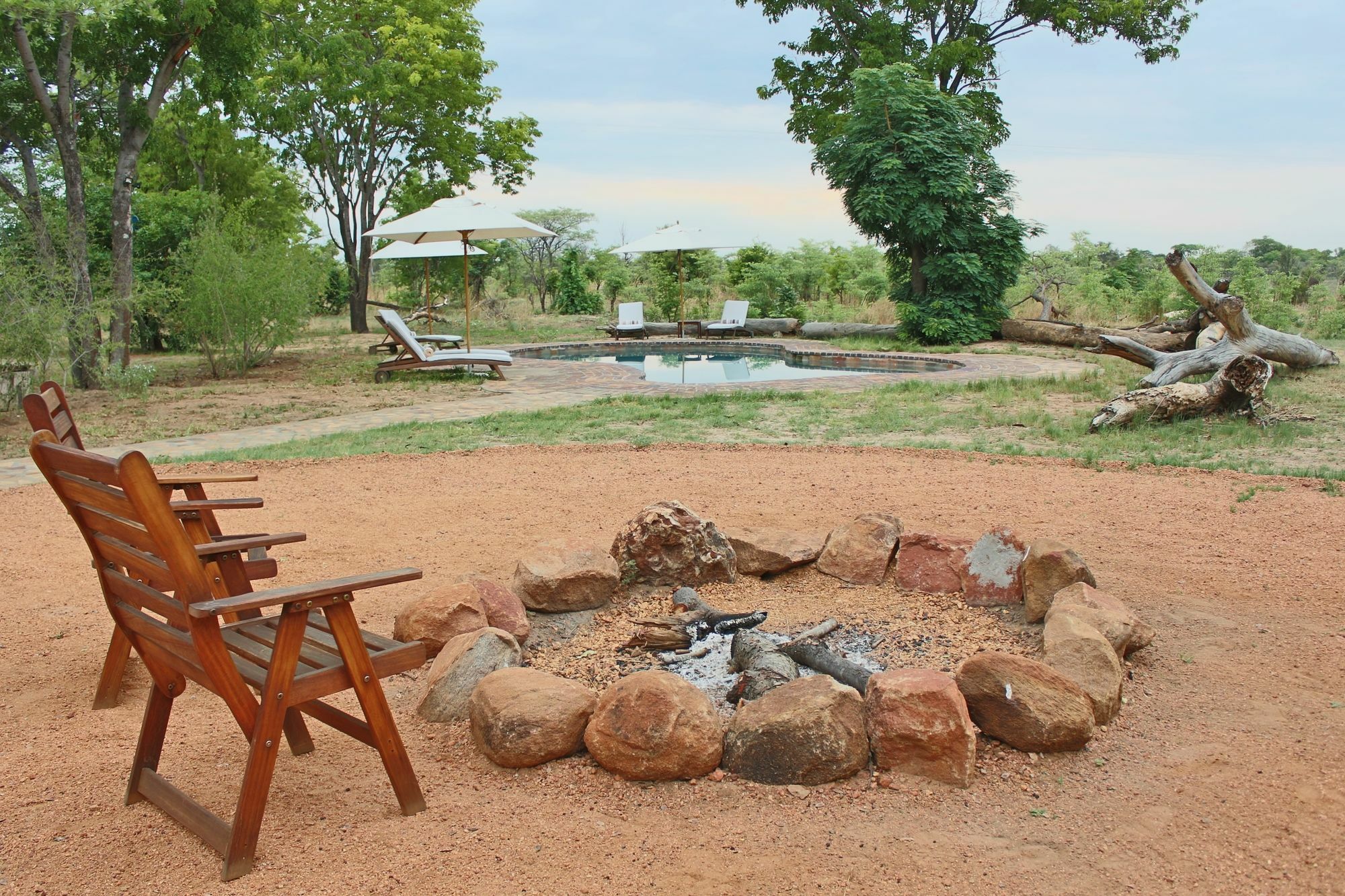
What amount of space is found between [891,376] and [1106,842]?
10810 mm

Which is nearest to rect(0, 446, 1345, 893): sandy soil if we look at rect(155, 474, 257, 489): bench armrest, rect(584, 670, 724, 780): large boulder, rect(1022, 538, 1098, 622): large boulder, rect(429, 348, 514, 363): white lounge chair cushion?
rect(584, 670, 724, 780): large boulder

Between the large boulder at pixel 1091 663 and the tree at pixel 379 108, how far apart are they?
60.3 ft

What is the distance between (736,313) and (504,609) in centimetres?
1774

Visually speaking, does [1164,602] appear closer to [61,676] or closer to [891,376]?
[61,676]

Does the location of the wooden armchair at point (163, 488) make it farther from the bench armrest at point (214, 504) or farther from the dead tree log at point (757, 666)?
the dead tree log at point (757, 666)

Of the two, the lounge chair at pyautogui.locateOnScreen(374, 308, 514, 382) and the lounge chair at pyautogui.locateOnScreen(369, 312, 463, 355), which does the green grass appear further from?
the lounge chair at pyautogui.locateOnScreen(369, 312, 463, 355)

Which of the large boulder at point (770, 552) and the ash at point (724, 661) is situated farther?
the large boulder at point (770, 552)

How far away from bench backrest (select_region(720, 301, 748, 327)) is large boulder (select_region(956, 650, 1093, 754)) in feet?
59.5

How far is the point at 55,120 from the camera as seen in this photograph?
1140 cm

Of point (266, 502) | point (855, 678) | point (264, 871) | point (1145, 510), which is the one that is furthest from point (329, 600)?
point (1145, 510)

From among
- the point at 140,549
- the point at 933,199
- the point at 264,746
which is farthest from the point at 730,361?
the point at 264,746

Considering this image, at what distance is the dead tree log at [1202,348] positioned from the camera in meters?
9.19

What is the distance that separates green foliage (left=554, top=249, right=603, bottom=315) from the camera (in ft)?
89.5

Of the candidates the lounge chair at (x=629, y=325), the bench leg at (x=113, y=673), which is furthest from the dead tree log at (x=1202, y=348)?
the lounge chair at (x=629, y=325)
